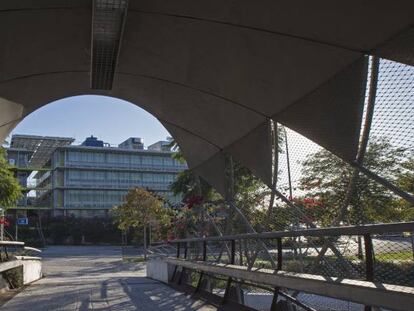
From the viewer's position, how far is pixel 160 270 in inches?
627

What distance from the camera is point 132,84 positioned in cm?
1093

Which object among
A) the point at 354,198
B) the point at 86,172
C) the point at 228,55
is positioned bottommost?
the point at 354,198

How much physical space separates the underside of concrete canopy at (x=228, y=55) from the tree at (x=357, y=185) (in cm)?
38

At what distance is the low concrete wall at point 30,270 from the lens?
1528cm

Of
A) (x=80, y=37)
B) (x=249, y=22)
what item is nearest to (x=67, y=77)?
(x=80, y=37)

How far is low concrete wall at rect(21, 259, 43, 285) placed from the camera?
15277mm

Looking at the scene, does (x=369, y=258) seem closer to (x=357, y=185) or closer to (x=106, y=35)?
(x=357, y=185)

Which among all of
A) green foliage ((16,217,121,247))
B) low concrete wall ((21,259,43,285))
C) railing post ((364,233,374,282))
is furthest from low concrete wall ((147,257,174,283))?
green foliage ((16,217,121,247))

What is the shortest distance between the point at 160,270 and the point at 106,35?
30.7 ft

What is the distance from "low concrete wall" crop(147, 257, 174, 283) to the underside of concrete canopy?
17.0 ft

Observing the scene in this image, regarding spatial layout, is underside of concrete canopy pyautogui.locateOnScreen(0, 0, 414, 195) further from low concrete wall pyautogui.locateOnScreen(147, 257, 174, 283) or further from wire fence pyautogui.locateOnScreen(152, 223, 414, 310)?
Answer: low concrete wall pyautogui.locateOnScreen(147, 257, 174, 283)

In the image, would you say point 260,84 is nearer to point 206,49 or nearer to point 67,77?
point 206,49

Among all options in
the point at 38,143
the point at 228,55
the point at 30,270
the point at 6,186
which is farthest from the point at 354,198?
the point at 38,143

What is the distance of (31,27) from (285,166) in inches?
173
